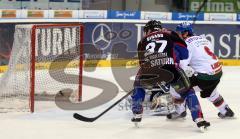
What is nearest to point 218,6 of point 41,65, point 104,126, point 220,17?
point 220,17

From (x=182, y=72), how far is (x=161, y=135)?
2.10 feet

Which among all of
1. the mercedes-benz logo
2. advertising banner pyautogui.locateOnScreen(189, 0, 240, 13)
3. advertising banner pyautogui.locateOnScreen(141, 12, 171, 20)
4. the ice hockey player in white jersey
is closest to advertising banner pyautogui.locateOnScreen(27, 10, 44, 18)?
the mercedes-benz logo

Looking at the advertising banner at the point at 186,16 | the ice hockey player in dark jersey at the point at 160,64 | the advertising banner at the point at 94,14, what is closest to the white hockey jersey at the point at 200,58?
the ice hockey player in dark jersey at the point at 160,64

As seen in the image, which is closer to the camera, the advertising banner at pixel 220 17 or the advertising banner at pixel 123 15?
the advertising banner at pixel 123 15

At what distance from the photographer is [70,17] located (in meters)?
9.49

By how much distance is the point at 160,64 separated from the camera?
5348 mm

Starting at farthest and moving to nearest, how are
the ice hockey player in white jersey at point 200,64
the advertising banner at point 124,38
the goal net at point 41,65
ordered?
the advertising banner at point 124,38 → the goal net at point 41,65 → the ice hockey player in white jersey at point 200,64

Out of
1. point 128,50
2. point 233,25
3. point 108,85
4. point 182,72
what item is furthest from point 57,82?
point 233,25

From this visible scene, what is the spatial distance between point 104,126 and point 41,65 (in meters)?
1.60

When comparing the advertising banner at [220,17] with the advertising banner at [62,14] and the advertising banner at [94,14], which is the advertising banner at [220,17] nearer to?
the advertising banner at [94,14]

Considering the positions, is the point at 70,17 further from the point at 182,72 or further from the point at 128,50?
the point at 182,72

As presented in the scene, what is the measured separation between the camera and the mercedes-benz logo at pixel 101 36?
31.7 ft

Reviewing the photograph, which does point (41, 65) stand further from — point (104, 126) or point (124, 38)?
point (124, 38)

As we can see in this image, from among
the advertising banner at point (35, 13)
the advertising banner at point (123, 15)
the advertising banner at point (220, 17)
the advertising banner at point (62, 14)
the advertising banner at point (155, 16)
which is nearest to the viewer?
the advertising banner at point (35, 13)
